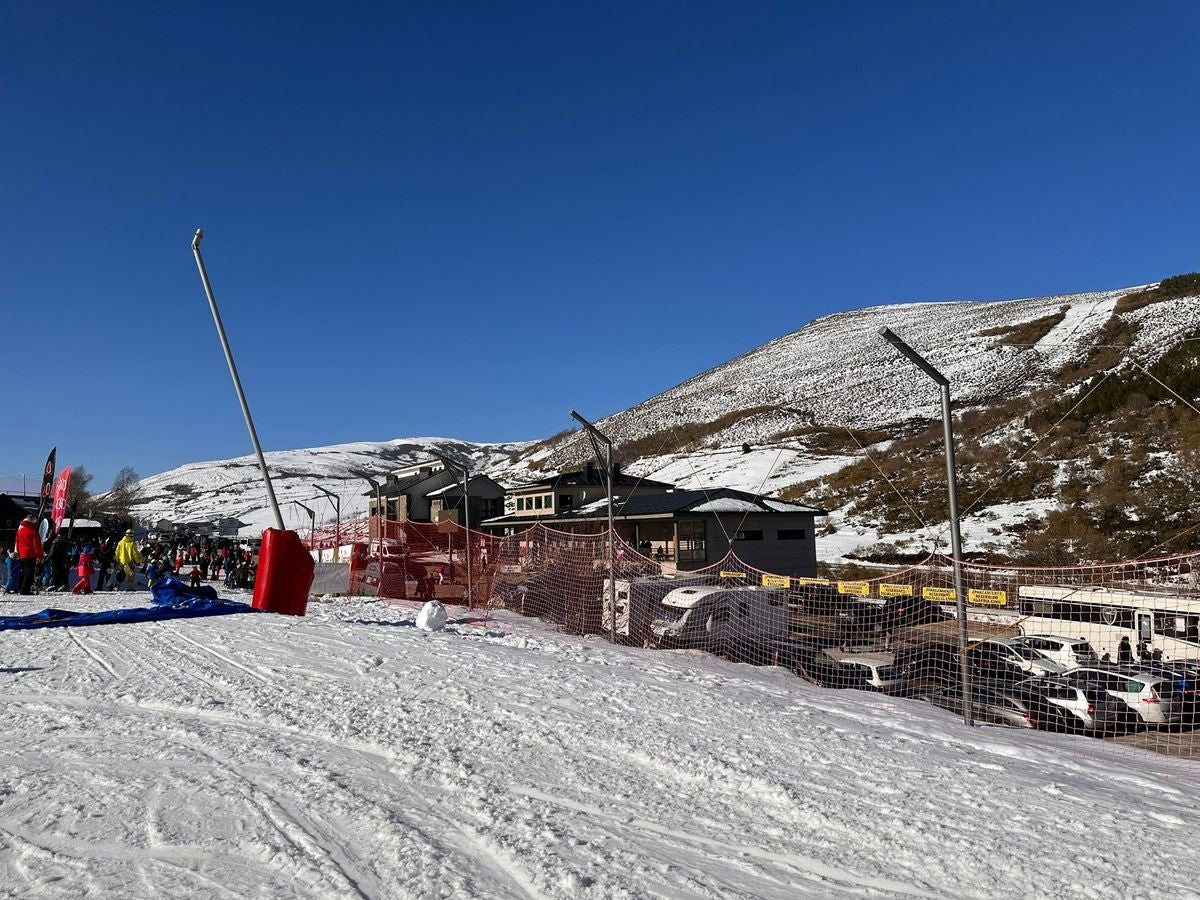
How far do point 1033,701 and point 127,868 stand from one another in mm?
11761

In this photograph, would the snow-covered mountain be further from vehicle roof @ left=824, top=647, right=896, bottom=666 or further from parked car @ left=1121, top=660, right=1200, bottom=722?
parked car @ left=1121, top=660, right=1200, bottom=722

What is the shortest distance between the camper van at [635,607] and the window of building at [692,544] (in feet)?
59.5

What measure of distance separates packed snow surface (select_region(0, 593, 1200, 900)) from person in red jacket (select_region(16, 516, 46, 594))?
35.7 feet

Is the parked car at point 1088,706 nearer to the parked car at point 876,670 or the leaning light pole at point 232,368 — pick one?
the parked car at point 876,670

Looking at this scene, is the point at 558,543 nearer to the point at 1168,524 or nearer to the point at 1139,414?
the point at 1168,524

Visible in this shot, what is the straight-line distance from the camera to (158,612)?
12.9 m

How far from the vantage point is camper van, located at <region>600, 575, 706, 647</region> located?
44.7 feet

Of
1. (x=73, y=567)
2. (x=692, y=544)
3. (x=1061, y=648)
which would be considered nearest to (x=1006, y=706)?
(x=1061, y=648)

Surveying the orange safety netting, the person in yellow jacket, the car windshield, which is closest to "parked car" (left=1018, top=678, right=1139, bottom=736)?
the orange safety netting

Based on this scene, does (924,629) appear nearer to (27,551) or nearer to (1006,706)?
(1006,706)

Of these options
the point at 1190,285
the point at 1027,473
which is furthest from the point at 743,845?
the point at 1190,285

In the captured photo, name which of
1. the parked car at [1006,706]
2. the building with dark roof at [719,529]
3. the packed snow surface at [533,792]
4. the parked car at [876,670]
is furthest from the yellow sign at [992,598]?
the building with dark roof at [719,529]

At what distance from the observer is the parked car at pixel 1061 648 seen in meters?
13.6

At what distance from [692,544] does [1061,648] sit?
19270 mm
